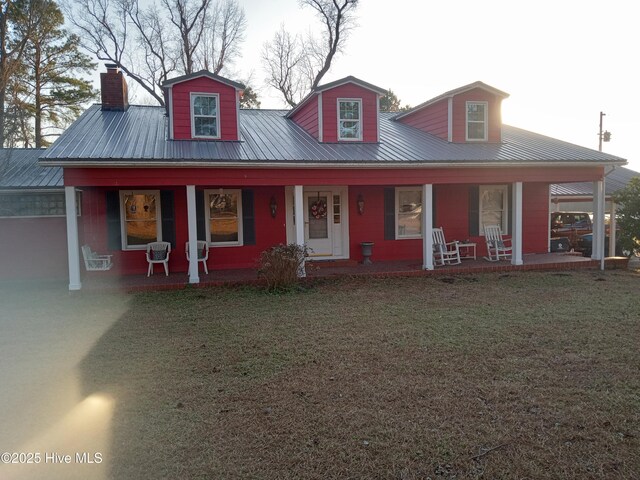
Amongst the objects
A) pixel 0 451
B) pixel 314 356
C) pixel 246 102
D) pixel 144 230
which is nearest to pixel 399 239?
pixel 144 230

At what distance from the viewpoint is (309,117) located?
1262 centimetres

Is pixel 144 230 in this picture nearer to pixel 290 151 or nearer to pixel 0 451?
pixel 290 151

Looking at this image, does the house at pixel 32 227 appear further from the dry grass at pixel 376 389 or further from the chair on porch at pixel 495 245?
the chair on porch at pixel 495 245

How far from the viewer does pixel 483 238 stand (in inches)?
521

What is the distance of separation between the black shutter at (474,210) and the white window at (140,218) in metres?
8.38

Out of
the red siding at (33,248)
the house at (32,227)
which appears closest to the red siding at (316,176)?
the house at (32,227)

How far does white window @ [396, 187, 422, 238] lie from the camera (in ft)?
42.1

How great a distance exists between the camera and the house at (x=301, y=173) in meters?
9.63

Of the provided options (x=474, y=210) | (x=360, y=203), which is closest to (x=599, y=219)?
(x=474, y=210)

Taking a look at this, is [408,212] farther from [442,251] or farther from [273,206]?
[273,206]

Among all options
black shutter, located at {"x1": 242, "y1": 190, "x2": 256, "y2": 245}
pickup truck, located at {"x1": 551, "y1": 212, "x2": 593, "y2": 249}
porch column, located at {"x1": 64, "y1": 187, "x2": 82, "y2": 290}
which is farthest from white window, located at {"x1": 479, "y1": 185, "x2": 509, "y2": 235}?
porch column, located at {"x1": 64, "y1": 187, "x2": 82, "y2": 290}

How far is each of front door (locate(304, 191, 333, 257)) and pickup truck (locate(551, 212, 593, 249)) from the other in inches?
363

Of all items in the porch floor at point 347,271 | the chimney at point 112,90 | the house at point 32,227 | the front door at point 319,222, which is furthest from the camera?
the chimney at point 112,90

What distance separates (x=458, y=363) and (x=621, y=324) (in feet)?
9.99
